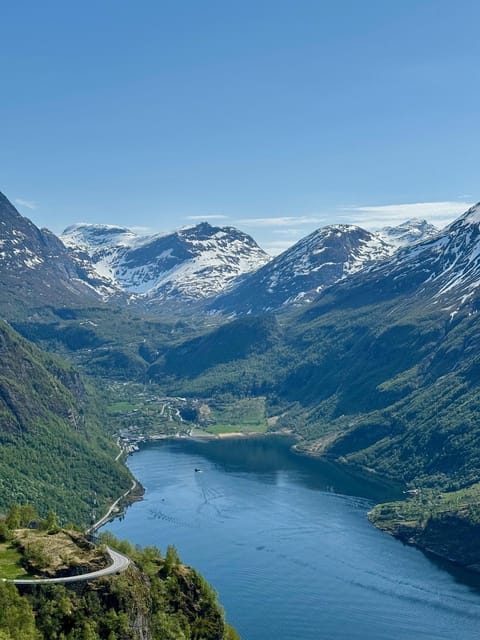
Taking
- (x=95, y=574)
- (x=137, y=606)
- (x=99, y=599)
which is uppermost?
(x=95, y=574)

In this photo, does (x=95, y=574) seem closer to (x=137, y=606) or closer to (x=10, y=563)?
(x=137, y=606)

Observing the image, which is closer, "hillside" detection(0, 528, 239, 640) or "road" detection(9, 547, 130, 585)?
"hillside" detection(0, 528, 239, 640)

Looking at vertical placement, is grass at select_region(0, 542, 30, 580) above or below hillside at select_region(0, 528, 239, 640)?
above

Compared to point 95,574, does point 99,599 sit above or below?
below

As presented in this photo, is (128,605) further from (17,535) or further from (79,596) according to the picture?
(17,535)

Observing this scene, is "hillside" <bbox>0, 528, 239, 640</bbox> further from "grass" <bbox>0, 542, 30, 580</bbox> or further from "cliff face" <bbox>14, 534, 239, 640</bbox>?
"grass" <bbox>0, 542, 30, 580</bbox>

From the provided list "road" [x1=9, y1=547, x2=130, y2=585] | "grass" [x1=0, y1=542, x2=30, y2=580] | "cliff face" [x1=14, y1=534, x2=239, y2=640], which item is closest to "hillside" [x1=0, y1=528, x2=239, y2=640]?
"cliff face" [x1=14, y1=534, x2=239, y2=640]

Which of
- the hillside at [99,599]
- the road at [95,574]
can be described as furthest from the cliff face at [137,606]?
the road at [95,574]

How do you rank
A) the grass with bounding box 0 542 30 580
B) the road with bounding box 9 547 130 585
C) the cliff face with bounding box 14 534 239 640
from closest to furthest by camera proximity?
the cliff face with bounding box 14 534 239 640 → the road with bounding box 9 547 130 585 → the grass with bounding box 0 542 30 580

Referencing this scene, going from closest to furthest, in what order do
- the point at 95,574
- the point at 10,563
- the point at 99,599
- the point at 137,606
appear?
the point at 99,599 → the point at 10,563 → the point at 95,574 → the point at 137,606

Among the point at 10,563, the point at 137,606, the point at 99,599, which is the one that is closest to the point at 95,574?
the point at 99,599
